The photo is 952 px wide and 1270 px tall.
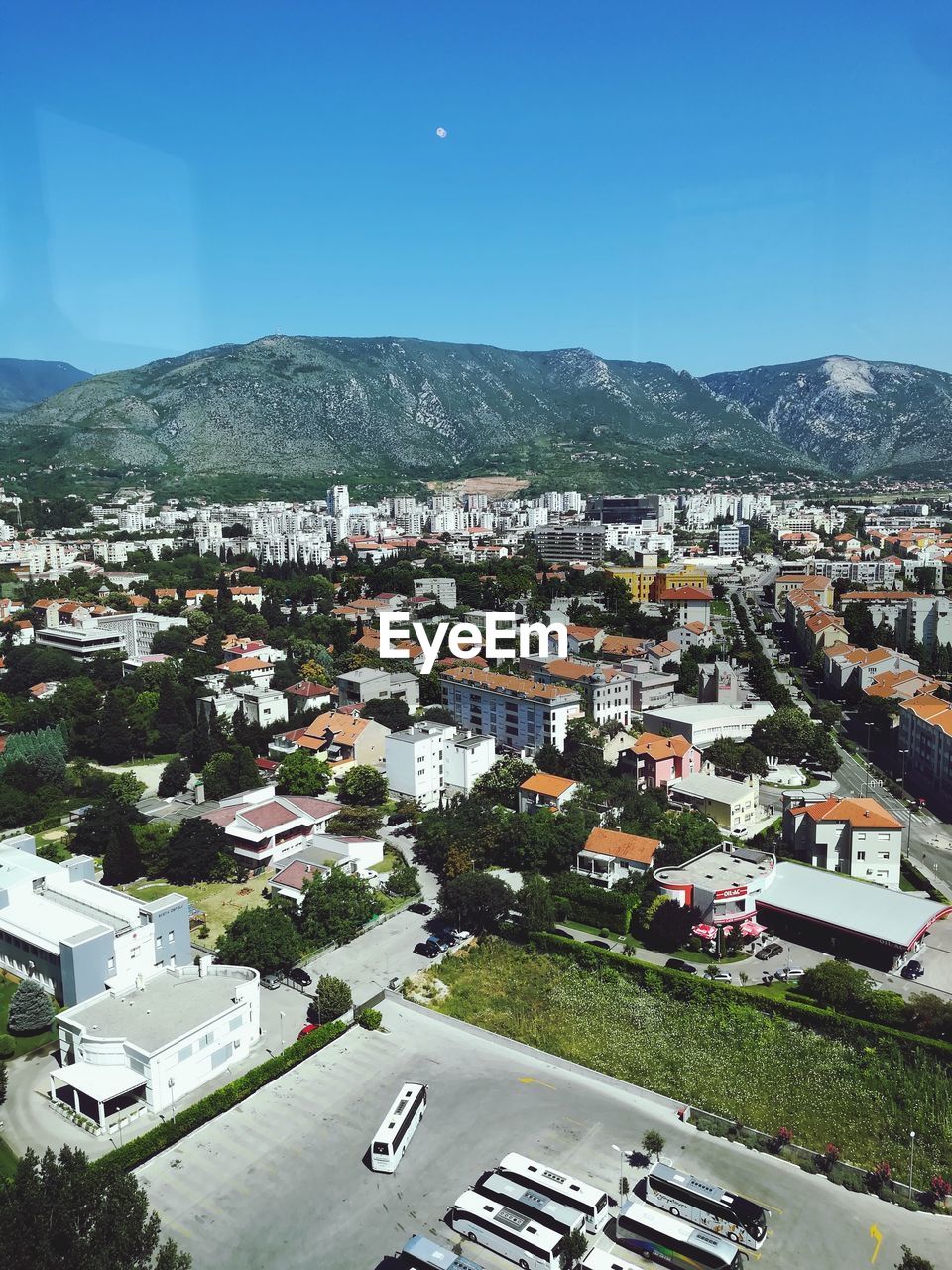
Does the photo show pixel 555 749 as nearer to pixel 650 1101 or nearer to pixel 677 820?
pixel 677 820

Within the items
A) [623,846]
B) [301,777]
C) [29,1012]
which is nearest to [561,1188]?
[29,1012]

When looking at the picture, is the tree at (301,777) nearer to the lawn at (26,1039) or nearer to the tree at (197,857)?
the tree at (197,857)

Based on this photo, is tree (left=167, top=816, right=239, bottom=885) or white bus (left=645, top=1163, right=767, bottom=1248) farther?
tree (left=167, top=816, right=239, bottom=885)

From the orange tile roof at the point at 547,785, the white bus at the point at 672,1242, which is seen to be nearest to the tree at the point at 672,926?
the orange tile roof at the point at 547,785

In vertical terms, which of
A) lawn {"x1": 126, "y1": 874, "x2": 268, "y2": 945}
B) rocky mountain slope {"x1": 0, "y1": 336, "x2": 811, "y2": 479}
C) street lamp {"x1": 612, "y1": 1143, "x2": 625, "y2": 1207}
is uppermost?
rocky mountain slope {"x1": 0, "y1": 336, "x2": 811, "y2": 479}

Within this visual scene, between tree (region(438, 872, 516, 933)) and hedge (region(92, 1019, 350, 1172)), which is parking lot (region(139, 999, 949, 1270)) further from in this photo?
tree (region(438, 872, 516, 933))

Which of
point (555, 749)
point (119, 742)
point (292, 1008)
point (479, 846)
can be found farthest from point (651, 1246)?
point (119, 742)

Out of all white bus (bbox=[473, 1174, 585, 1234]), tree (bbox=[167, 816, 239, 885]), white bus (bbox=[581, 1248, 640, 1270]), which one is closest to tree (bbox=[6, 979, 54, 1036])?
tree (bbox=[167, 816, 239, 885])
